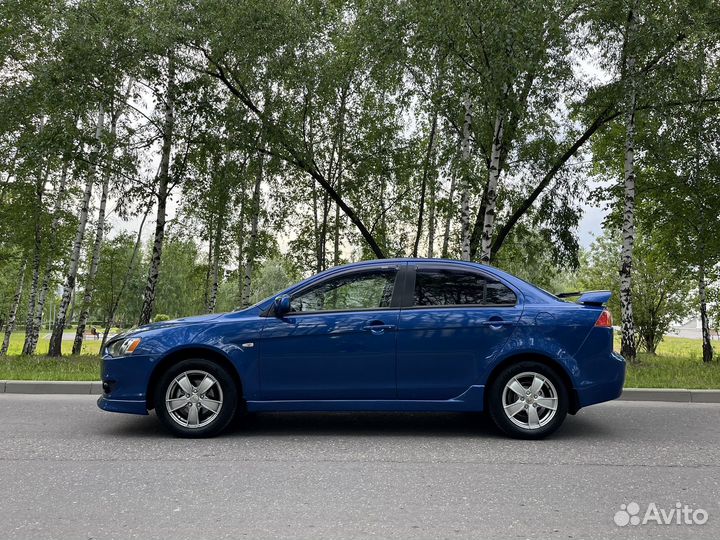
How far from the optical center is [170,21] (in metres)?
14.7

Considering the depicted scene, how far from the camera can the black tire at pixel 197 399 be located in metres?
6.05

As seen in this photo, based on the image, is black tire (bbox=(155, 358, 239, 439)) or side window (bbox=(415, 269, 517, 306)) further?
side window (bbox=(415, 269, 517, 306))

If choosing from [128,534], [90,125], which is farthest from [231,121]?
[128,534]

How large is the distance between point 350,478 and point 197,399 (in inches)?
79.6

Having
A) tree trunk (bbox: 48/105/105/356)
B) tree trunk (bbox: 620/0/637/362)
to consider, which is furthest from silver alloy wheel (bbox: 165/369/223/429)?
tree trunk (bbox: 48/105/105/356)

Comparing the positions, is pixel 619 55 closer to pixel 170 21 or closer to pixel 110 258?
pixel 170 21

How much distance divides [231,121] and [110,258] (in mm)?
12382

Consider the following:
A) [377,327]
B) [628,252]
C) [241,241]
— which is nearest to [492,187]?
[628,252]

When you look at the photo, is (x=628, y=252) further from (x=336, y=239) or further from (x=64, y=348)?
(x=64, y=348)

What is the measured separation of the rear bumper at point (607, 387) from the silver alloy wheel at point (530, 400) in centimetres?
28

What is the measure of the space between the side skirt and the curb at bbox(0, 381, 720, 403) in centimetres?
359

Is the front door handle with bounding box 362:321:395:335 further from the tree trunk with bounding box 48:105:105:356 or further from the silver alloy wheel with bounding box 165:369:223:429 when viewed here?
the tree trunk with bounding box 48:105:105:356

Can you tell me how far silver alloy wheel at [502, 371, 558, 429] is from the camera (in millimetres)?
6016

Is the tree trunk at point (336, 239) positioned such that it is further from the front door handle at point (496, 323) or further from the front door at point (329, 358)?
the front door handle at point (496, 323)
